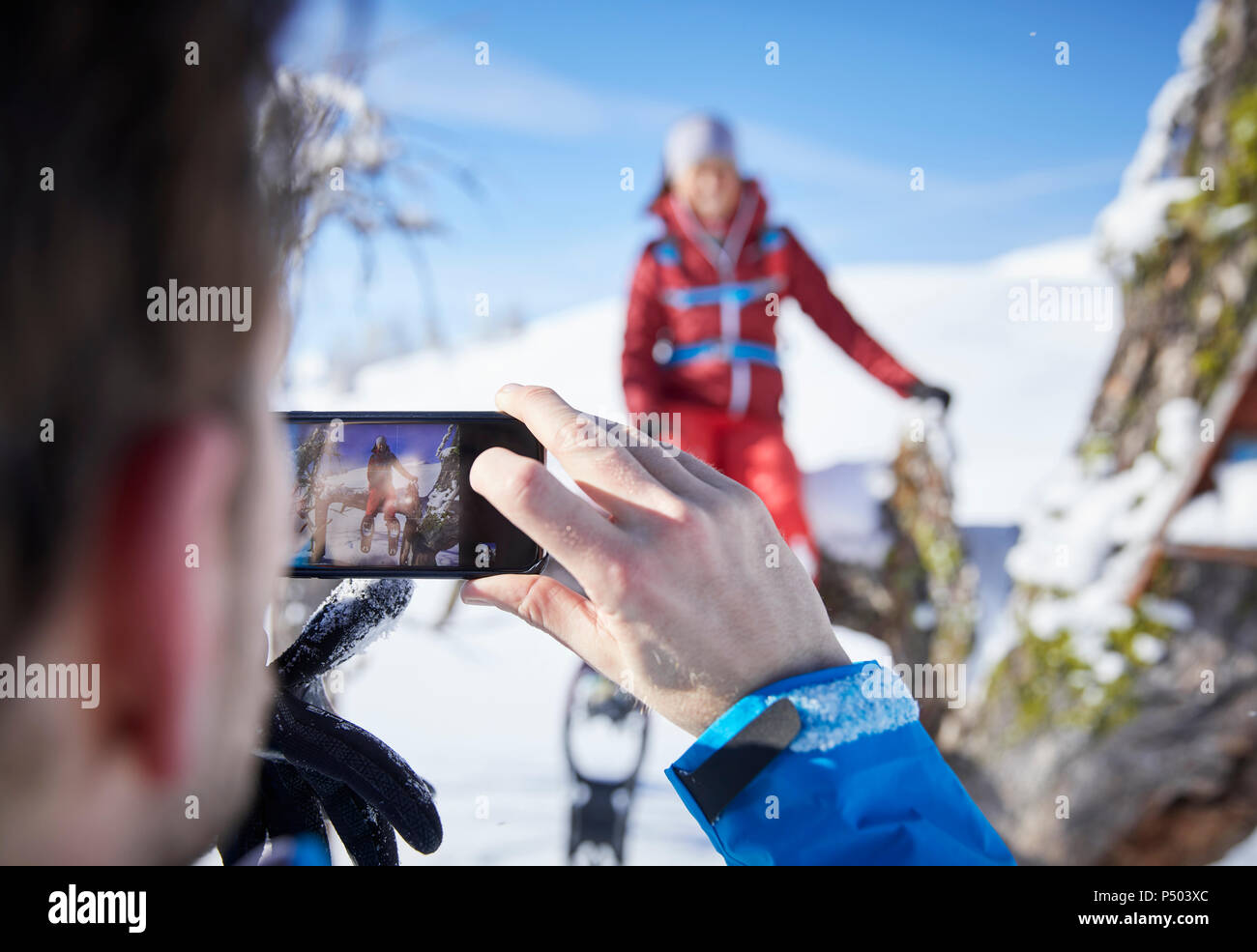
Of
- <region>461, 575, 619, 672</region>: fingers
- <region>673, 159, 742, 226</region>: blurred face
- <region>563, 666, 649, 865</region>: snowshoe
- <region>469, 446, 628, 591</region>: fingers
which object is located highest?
<region>673, 159, 742, 226</region>: blurred face

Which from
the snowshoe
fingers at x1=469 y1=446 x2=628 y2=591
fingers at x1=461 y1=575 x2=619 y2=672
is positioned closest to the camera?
fingers at x1=469 y1=446 x2=628 y2=591

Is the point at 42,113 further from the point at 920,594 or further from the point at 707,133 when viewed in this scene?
the point at 920,594

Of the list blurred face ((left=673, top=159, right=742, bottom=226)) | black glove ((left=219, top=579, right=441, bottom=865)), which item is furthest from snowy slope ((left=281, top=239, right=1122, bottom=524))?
black glove ((left=219, top=579, right=441, bottom=865))

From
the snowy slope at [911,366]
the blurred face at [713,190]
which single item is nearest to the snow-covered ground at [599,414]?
the snowy slope at [911,366]

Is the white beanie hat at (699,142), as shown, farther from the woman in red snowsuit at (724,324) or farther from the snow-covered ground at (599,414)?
the snow-covered ground at (599,414)

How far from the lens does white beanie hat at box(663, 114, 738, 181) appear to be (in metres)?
3.38

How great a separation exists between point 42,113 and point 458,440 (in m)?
0.46

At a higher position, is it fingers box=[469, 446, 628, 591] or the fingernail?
fingers box=[469, 446, 628, 591]

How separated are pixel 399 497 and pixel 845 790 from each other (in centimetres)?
52

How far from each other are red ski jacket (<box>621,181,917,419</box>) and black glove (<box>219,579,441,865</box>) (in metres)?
2.27

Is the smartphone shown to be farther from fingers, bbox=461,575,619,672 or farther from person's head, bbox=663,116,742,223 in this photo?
person's head, bbox=663,116,742,223

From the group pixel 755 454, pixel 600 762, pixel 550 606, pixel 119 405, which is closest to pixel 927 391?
pixel 755 454

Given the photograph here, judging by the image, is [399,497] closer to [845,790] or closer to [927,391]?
[845,790]
